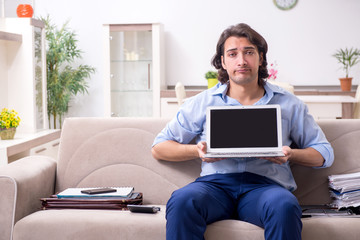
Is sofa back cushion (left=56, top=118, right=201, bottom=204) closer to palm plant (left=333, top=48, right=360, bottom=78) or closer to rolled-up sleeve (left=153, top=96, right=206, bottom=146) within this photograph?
rolled-up sleeve (left=153, top=96, right=206, bottom=146)

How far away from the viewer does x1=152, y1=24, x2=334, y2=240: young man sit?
1.70 m

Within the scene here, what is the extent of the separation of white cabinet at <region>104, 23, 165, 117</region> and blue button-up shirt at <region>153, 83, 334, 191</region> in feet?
12.1

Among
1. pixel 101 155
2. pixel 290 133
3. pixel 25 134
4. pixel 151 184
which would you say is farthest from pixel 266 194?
pixel 25 134

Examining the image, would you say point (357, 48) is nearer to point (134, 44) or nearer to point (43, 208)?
point (134, 44)

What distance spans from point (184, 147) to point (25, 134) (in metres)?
2.40

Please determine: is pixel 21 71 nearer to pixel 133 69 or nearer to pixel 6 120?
pixel 6 120

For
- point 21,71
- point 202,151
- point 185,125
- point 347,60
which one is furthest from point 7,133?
point 347,60

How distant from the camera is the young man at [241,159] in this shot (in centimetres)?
170

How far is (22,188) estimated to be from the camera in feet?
6.45

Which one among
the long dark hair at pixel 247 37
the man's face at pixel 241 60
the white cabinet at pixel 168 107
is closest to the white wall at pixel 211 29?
the white cabinet at pixel 168 107

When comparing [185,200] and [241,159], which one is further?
[241,159]

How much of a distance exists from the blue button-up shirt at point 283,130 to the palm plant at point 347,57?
392 cm

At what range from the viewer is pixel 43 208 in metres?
2.05

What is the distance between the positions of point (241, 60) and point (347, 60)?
4057 mm
